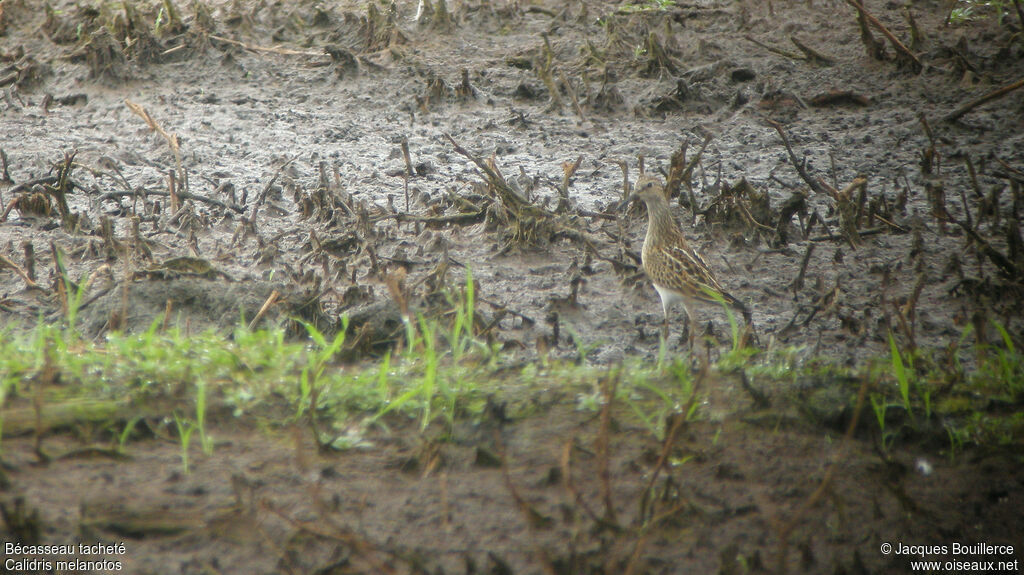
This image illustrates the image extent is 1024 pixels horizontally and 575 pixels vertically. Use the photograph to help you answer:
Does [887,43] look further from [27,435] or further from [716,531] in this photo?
[27,435]

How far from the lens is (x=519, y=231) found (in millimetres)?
6258

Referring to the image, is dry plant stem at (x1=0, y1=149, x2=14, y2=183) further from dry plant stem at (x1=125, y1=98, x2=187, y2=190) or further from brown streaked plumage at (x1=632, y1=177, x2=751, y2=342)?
brown streaked plumage at (x1=632, y1=177, x2=751, y2=342)

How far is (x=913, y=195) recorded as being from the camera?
695 cm

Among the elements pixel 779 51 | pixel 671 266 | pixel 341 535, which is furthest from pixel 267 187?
pixel 779 51

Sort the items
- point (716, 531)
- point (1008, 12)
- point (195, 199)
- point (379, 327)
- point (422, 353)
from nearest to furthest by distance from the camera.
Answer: point (716, 531)
point (422, 353)
point (379, 327)
point (195, 199)
point (1008, 12)

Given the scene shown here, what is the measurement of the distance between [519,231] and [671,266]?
119 cm

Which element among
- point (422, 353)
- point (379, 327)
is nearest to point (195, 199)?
point (379, 327)

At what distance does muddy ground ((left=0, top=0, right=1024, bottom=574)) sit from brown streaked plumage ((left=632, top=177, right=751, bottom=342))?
9.4 inches

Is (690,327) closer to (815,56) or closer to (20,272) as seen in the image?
(20,272)

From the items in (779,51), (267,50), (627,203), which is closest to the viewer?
(627,203)

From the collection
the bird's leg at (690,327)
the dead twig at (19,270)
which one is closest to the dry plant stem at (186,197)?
the dead twig at (19,270)

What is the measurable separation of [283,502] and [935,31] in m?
8.09

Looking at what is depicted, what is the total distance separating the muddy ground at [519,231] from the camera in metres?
3.26

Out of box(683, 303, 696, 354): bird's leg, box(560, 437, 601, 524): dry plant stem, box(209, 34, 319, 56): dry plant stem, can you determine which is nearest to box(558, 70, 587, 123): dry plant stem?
box(209, 34, 319, 56): dry plant stem
